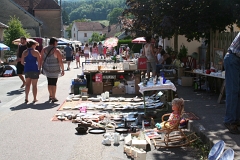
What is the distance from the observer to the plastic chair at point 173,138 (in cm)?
659

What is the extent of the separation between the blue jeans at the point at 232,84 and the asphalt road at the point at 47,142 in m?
1.05

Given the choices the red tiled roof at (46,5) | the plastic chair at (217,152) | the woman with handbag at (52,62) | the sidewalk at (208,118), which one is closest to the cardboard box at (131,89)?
the sidewalk at (208,118)

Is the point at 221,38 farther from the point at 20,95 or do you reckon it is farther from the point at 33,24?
the point at 33,24

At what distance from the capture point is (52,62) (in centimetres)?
1140

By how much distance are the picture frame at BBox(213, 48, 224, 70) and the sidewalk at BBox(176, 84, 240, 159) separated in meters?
0.91

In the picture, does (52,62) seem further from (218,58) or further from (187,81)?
(218,58)

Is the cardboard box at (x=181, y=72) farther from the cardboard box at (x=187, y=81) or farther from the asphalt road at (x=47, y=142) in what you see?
the asphalt road at (x=47, y=142)

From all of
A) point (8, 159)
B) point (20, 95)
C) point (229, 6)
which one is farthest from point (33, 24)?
point (8, 159)

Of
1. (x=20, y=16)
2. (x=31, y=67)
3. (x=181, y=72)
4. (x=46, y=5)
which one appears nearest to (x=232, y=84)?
(x=31, y=67)

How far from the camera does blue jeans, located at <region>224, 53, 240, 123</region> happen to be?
21.5 ft

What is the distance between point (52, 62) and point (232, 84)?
6.31 meters

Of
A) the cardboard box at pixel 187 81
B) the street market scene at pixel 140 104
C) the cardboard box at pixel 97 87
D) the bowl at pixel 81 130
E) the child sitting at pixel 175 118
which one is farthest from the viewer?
the cardboard box at pixel 187 81

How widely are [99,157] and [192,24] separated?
7107mm

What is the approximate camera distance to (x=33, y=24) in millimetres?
47812
